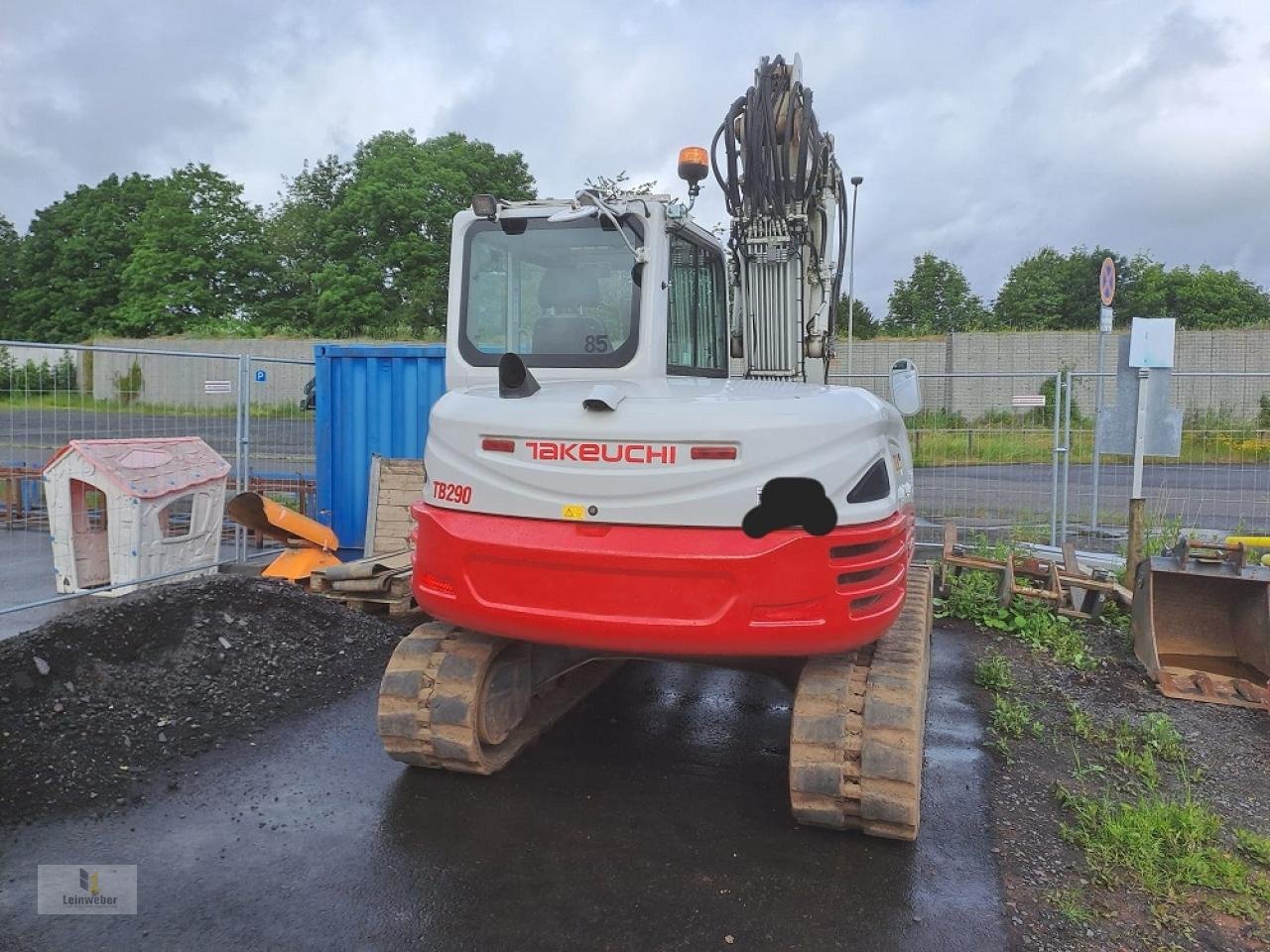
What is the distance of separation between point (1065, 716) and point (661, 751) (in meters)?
2.36

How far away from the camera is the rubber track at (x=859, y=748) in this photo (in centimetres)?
343

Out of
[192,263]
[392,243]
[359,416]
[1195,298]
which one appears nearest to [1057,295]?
[1195,298]

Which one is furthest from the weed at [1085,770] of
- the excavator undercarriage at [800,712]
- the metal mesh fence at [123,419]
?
A: the metal mesh fence at [123,419]

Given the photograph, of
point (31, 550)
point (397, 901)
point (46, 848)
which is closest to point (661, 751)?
point (397, 901)

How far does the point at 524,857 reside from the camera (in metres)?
3.56

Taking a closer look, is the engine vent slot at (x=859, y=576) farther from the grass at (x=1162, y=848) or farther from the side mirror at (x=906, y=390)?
the side mirror at (x=906, y=390)

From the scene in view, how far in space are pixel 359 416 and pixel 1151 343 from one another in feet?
22.0

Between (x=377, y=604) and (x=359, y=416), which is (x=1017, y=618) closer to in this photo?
(x=377, y=604)

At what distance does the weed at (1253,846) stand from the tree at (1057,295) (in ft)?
167

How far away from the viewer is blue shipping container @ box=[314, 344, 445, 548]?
8.21 meters

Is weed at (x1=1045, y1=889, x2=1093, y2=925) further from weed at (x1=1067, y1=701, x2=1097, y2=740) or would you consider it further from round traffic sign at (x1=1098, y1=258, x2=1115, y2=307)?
round traffic sign at (x1=1098, y1=258, x2=1115, y2=307)

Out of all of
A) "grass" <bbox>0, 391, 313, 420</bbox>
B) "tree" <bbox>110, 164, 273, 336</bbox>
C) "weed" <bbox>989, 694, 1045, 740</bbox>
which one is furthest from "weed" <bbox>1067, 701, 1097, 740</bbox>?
"tree" <bbox>110, 164, 273, 336</bbox>

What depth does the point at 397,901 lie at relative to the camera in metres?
3.22

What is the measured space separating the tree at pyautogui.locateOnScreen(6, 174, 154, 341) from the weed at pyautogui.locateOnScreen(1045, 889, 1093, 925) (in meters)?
47.5
